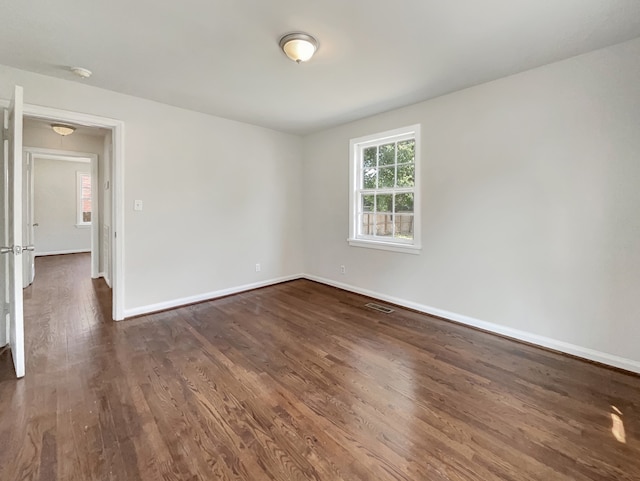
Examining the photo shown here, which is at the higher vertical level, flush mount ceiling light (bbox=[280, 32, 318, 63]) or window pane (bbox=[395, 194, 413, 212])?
flush mount ceiling light (bbox=[280, 32, 318, 63])

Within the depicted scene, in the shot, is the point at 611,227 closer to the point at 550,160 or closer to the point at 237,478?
the point at 550,160

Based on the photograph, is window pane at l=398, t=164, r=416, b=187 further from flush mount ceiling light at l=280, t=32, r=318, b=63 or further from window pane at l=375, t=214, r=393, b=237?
flush mount ceiling light at l=280, t=32, r=318, b=63

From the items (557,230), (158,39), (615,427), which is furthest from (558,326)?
(158,39)

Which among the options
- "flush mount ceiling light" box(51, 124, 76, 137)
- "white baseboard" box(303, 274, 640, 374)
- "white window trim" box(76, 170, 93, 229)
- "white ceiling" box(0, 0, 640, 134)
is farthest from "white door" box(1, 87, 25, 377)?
"white window trim" box(76, 170, 93, 229)

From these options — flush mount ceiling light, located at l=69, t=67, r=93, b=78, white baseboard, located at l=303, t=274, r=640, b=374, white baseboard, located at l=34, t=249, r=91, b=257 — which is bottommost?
white baseboard, located at l=303, t=274, r=640, b=374

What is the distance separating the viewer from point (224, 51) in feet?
7.90

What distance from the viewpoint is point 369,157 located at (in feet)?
14.2

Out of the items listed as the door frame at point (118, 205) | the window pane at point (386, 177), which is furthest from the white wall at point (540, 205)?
the door frame at point (118, 205)

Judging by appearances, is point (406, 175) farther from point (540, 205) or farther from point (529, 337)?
point (529, 337)

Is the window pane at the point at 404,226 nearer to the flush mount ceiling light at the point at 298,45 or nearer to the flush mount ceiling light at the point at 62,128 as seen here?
the flush mount ceiling light at the point at 298,45

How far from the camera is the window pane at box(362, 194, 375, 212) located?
14.3 ft

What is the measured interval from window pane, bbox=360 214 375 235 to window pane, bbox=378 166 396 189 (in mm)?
471

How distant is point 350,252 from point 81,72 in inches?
143

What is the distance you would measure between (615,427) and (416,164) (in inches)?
111
